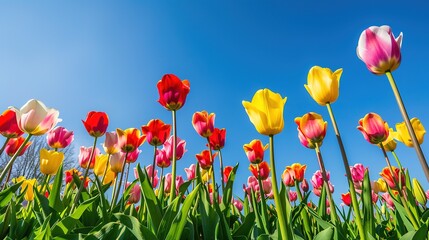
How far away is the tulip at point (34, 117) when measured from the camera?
2.09 meters

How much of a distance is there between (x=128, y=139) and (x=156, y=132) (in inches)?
10.3

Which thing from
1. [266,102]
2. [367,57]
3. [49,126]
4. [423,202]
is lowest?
[423,202]

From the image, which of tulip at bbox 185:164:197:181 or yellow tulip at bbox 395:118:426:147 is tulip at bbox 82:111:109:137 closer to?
tulip at bbox 185:164:197:181

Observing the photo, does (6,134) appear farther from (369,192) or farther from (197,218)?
(369,192)

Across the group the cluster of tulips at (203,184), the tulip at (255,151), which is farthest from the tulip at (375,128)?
the tulip at (255,151)

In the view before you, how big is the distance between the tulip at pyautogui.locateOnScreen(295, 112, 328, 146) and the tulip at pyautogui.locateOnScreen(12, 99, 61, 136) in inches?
65.3

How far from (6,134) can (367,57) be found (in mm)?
2247

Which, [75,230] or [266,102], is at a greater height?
[266,102]

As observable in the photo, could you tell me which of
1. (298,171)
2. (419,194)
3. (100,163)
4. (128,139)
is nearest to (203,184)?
(128,139)

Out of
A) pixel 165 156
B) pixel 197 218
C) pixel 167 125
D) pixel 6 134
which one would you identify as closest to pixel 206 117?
pixel 167 125

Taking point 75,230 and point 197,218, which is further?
point 197,218

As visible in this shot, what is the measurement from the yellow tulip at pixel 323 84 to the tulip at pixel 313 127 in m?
0.30

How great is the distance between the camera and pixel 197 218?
2051 millimetres

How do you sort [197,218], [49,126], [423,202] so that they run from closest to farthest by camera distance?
[197,218], [49,126], [423,202]
